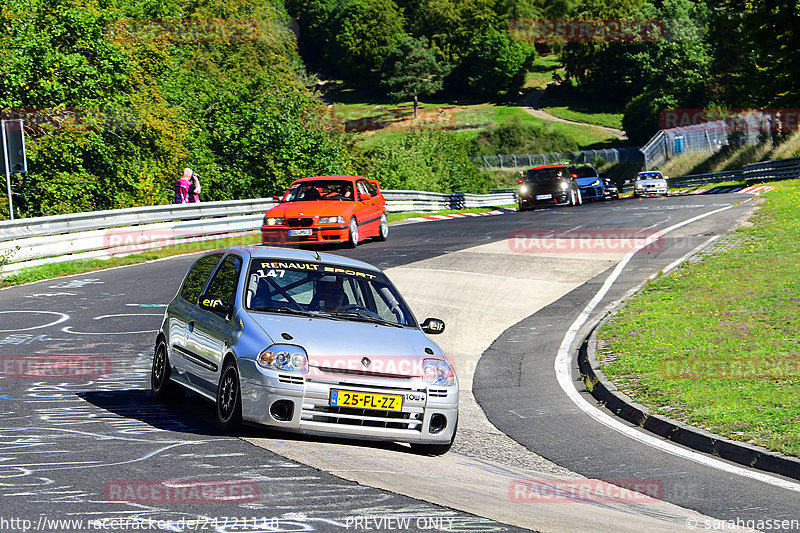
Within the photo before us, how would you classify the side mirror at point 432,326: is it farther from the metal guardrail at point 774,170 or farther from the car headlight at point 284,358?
the metal guardrail at point 774,170

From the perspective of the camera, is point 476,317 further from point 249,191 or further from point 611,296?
point 249,191

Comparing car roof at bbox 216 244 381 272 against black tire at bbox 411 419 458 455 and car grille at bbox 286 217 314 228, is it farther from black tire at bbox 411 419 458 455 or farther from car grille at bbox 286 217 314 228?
car grille at bbox 286 217 314 228

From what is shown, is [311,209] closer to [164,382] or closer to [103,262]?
[103,262]

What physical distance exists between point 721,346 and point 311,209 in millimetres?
12007

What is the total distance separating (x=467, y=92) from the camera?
15050 cm

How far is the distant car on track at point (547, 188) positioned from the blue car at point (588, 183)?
3.59 meters

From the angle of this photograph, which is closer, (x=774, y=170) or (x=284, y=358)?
(x=284, y=358)

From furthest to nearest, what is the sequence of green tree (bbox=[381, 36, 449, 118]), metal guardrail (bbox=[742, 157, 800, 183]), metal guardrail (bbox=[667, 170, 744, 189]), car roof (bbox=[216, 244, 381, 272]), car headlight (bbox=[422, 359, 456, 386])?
green tree (bbox=[381, 36, 449, 118]) → metal guardrail (bbox=[667, 170, 744, 189]) → metal guardrail (bbox=[742, 157, 800, 183]) → car roof (bbox=[216, 244, 381, 272]) → car headlight (bbox=[422, 359, 456, 386])

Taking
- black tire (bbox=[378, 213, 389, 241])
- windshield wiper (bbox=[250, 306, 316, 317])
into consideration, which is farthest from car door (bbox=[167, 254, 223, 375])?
black tire (bbox=[378, 213, 389, 241])

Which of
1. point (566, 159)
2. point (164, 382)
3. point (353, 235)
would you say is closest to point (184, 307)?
point (164, 382)

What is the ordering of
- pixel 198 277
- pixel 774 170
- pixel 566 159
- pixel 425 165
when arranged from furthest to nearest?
pixel 566 159, pixel 425 165, pixel 774 170, pixel 198 277

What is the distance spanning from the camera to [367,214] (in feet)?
80.9

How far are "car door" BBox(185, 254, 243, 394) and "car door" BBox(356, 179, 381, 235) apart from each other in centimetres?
1461

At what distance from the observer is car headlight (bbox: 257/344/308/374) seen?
7688 mm
